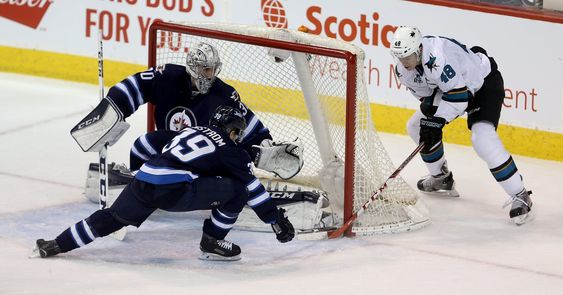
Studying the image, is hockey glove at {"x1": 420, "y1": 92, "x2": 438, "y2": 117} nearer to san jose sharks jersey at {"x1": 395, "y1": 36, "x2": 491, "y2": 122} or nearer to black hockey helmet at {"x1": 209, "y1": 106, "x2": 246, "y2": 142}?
san jose sharks jersey at {"x1": 395, "y1": 36, "x2": 491, "y2": 122}

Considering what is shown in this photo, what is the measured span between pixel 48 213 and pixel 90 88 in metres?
2.44

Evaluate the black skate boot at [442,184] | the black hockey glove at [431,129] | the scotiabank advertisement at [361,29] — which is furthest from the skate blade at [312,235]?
the scotiabank advertisement at [361,29]

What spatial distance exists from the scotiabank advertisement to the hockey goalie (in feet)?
5.03

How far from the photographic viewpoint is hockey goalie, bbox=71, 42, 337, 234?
5.53 m

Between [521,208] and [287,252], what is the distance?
3.75 feet

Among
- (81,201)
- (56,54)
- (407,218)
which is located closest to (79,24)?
(56,54)

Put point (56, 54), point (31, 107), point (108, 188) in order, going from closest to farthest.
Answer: point (108, 188)
point (31, 107)
point (56, 54)

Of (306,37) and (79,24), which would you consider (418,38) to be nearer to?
(306,37)

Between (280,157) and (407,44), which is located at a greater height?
(407,44)

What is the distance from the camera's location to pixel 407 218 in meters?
5.88

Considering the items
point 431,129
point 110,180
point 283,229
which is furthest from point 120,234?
point 431,129

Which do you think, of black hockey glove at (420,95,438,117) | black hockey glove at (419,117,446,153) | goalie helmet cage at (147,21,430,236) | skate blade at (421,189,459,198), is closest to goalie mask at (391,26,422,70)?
goalie helmet cage at (147,21,430,236)

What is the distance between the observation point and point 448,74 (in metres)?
5.67

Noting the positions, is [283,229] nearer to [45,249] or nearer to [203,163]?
[203,163]
